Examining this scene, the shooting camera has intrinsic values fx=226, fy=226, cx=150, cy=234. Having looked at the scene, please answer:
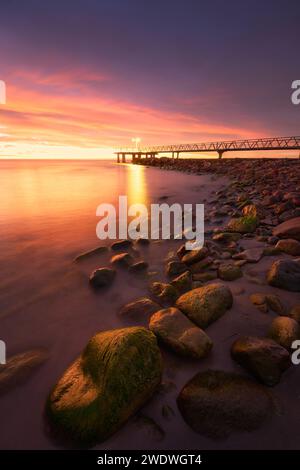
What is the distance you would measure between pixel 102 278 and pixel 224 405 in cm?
262

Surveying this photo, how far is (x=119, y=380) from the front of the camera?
6.09ft

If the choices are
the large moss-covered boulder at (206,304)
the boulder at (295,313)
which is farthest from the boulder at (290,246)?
the large moss-covered boulder at (206,304)

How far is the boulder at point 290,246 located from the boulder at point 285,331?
7.31 ft

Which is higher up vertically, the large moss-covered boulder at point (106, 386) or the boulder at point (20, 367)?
the large moss-covered boulder at point (106, 386)

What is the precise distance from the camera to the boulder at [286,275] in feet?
10.7

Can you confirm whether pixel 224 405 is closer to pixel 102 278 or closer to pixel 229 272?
pixel 229 272

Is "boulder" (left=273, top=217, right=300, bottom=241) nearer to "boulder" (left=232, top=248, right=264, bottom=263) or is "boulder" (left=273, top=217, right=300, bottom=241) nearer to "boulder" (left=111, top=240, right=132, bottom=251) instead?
"boulder" (left=232, top=248, right=264, bottom=263)

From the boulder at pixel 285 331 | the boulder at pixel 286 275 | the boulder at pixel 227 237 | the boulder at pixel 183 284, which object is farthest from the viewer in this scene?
the boulder at pixel 227 237

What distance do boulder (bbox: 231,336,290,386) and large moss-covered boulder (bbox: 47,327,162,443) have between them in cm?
86

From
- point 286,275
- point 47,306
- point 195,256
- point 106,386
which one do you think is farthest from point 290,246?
point 47,306

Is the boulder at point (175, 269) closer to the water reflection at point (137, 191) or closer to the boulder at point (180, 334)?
the boulder at point (180, 334)

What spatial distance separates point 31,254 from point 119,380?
436 cm

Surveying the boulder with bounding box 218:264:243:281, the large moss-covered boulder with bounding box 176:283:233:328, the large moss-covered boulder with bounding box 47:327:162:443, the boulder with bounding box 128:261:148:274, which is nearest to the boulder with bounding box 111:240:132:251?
the boulder with bounding box 128:261:148:274

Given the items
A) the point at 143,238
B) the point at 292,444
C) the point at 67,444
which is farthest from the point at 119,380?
the point at 143,238
